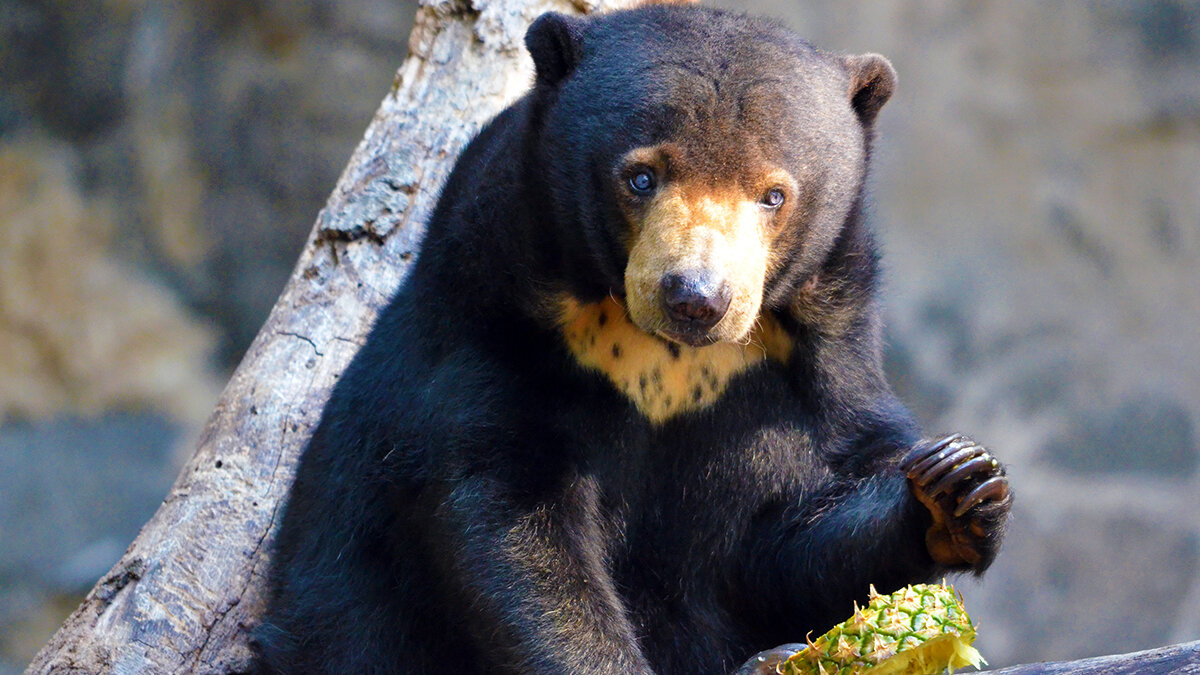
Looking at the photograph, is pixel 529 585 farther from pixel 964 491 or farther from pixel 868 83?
pixel 868 83

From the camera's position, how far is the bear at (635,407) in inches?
124

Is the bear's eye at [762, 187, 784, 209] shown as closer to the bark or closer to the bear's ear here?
the bear's ear

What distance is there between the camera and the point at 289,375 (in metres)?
4.47

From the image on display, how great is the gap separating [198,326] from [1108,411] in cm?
654

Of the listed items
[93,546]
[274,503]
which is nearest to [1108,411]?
[274,503]

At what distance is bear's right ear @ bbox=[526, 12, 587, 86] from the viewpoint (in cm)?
340

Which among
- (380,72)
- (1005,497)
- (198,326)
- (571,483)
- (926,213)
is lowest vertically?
(1005,497)

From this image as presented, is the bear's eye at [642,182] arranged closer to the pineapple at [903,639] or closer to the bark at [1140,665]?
the pineapple at [903,639]

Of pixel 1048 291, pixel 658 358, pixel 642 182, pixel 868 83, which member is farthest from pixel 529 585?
pixel 1048 291

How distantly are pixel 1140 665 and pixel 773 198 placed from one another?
1348 mm

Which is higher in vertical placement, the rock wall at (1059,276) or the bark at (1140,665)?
the rock wall at (1059,276)

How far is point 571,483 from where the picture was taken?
3467 millimetres

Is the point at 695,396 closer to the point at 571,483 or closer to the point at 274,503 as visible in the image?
the point at 571,483

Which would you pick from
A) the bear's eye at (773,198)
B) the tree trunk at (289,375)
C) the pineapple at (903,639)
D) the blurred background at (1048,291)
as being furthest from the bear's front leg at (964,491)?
the blurred background at (1048,291)
